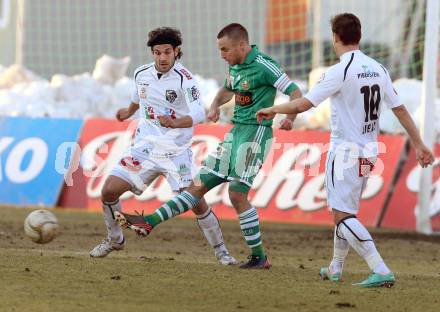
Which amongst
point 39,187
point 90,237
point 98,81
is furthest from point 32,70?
point 90,237

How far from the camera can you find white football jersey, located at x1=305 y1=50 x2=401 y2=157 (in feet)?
28.2

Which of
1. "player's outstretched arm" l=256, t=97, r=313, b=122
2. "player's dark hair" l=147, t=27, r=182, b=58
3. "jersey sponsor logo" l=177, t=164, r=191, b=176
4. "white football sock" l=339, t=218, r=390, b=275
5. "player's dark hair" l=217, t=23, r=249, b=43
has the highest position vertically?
"player's dark hair" l=217, t=23, r=249, b=43

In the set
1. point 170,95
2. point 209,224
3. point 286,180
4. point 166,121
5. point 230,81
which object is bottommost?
point 286,180

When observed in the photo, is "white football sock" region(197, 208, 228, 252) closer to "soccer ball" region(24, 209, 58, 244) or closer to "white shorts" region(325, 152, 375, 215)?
"soccer ball" region(24, 209, 58, 244)

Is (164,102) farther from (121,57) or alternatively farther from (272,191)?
(121,57)

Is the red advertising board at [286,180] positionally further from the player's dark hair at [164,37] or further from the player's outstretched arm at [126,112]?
the player's dark hair at [164,37]

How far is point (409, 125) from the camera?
866cm

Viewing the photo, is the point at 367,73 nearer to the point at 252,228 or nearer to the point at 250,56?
the point at 250,56

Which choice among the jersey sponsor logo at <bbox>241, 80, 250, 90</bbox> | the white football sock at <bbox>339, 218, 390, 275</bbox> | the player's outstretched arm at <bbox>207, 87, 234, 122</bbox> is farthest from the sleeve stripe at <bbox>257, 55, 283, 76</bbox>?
the white football sock at <bbox>339, 218, 390, 275</bbox>

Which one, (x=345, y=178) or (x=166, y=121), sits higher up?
(x=166, y=121)

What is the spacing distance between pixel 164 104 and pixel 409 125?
107 inches

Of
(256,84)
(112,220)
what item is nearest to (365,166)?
(256,84)

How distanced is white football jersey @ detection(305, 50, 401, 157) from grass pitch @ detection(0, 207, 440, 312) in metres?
Result: 1.18

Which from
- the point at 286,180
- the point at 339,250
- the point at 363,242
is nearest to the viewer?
the point at 363,242
